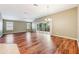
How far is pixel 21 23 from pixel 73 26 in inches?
438

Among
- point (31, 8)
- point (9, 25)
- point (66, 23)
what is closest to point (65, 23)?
point (66, 23)

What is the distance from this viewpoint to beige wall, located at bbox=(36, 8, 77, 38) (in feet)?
23.3

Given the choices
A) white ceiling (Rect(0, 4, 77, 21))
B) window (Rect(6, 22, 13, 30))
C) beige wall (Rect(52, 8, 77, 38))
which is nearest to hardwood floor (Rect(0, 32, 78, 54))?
beige wall (Rect(52, 8, 77, 38))

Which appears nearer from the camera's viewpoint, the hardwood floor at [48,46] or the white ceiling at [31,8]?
the hardwood floor at [48,46]

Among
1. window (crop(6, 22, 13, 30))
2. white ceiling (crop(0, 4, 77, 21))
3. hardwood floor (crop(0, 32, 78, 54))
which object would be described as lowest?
hardwood floor (crop(0, 32, 78, 54))

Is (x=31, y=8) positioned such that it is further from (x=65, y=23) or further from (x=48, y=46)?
(x=48, y=46)

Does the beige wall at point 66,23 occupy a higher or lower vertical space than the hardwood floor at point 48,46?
higher

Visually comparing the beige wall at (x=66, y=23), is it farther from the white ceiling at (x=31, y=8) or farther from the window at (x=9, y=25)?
the window at (x=9, y=25)

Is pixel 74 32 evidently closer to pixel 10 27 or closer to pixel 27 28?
pixel 10 27

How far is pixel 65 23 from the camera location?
8.03 m

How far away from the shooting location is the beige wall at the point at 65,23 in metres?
7.10

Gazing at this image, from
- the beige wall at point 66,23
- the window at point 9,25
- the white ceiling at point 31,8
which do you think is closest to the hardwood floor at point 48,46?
the beige wall at point 66,23

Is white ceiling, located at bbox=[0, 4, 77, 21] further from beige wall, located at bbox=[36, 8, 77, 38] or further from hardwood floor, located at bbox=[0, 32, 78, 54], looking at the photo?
hardwood floor, located at bbox=[0, 32, 78, 54]
